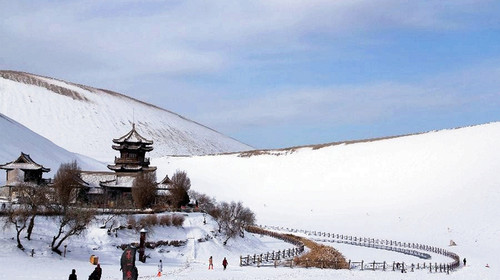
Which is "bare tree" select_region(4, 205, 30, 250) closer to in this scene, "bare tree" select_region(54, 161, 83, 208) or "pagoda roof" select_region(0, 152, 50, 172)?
"bare tree" select_region(54, 161, 83, 208)

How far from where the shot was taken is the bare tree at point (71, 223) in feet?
125

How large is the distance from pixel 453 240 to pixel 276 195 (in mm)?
33199

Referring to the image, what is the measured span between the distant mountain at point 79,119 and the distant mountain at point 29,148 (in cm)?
2848

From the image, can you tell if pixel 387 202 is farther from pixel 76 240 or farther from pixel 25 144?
pixel 25 144

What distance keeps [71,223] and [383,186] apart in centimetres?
5123

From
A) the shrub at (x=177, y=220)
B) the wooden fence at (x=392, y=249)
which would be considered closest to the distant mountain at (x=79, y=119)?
the wooden fence at (x=392, y=249)

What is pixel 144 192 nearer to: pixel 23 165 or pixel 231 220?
pixel 231 220

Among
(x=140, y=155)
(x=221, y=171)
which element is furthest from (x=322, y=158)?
(x=140, y=155)

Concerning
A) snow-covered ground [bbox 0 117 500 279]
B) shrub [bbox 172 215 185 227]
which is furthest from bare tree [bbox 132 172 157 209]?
shrub [bbox 172 215 185 227]

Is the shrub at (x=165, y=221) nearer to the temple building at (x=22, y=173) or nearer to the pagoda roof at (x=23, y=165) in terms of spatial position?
the temple building at (x=22, y=173)

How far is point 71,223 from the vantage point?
131ft

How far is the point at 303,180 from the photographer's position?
9356 centimetres

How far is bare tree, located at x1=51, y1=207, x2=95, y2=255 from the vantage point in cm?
3822

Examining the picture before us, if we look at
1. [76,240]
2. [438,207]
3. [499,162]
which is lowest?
[76,240]
